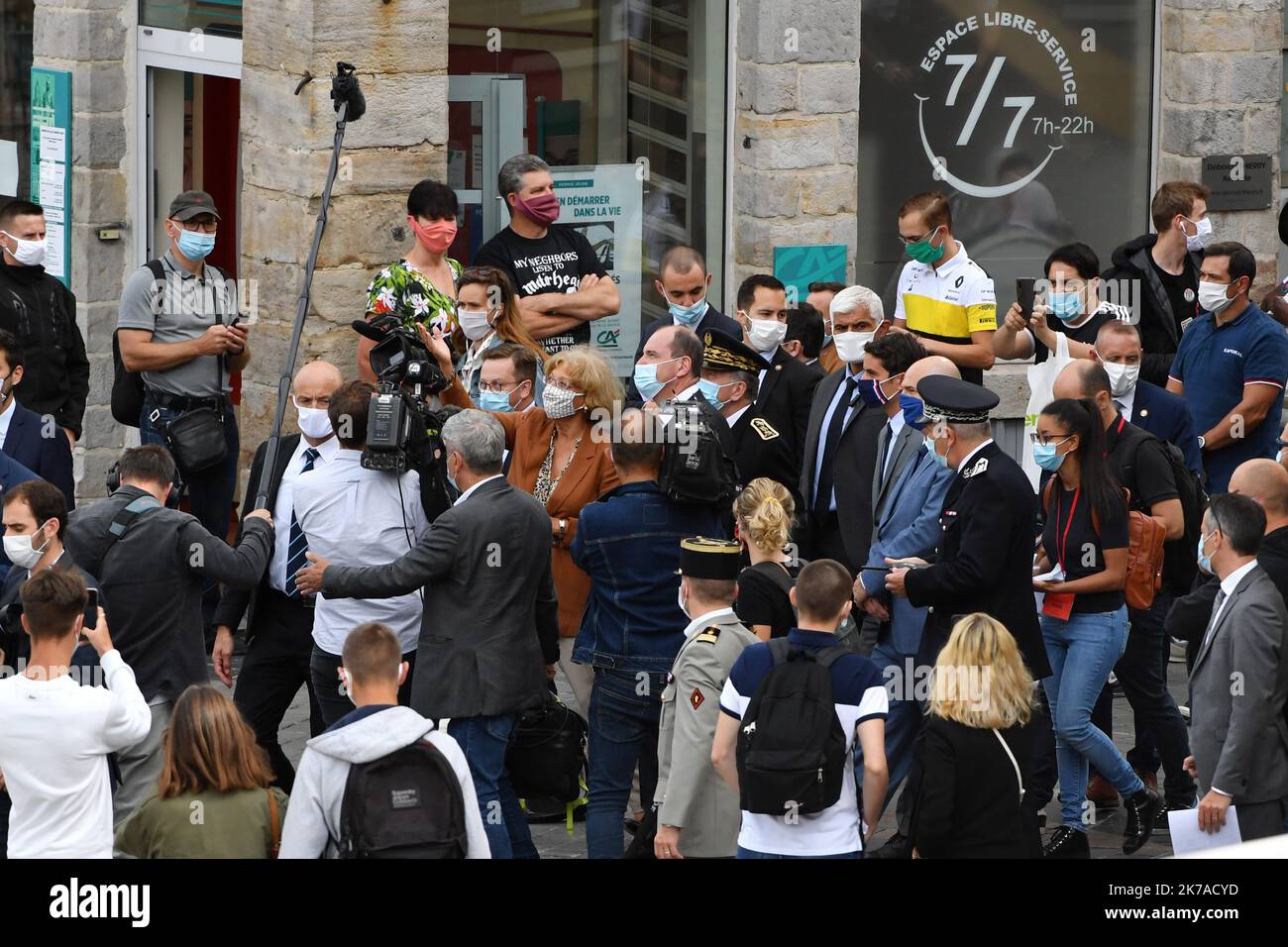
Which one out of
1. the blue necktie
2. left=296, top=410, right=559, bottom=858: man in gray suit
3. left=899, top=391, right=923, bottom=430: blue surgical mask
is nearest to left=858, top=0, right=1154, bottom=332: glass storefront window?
left=899, top=391, right=923, bottom=430: blue surgical mask

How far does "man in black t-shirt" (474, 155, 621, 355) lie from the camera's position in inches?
410

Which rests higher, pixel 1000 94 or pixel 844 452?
pixel 1000 94

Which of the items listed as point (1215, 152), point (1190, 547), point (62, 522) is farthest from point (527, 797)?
point (1215, 152)

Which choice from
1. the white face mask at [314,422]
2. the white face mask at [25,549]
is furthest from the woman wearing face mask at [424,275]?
the white face mask at [25,549]

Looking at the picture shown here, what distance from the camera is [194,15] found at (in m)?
12.3

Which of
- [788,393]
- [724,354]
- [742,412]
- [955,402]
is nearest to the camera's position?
[955,402]

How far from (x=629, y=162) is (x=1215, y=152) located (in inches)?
148

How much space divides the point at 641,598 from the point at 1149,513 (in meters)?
2.33

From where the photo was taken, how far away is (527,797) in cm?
831

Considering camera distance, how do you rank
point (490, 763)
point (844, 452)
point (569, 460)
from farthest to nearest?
point (844, 452) < point (569, 460) < point (490, 763)

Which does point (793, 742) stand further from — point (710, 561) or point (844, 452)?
point (844, 452)

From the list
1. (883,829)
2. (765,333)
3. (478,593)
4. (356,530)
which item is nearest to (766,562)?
(478,593)

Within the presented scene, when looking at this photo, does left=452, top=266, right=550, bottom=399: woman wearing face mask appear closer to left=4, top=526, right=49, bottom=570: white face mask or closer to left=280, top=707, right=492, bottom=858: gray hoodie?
left=4, top=526, right=49, bottom=570: white face mask

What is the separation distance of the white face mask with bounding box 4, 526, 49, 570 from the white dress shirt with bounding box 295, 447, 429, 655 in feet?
3.18
